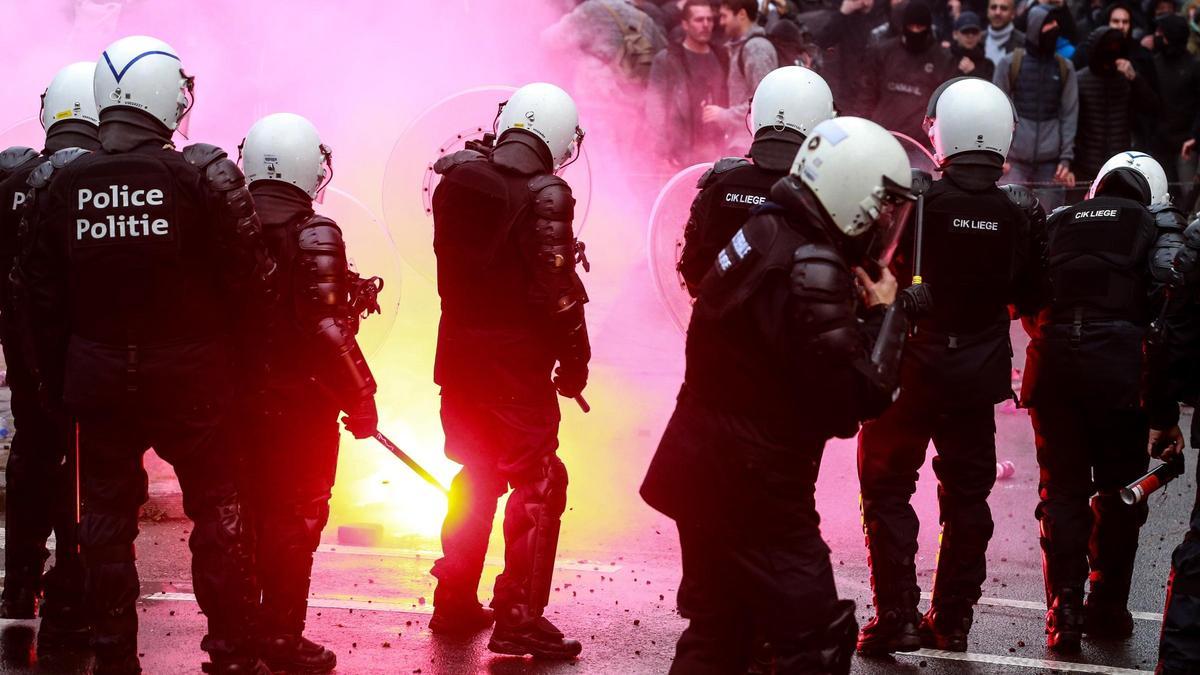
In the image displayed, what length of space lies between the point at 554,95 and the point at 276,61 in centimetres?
481

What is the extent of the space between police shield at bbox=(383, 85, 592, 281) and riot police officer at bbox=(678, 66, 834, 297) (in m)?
2.21

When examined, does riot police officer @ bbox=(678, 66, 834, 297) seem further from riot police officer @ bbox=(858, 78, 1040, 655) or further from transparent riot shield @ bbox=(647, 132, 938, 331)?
transparent riot shield @ bbox=(647, 132, 938, 331)

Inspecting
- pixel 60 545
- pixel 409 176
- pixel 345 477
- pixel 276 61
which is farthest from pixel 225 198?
pixel 276 61

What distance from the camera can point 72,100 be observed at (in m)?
6.05

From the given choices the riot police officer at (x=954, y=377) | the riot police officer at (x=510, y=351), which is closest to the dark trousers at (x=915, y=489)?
the riot police officer at (x=954, y=377)

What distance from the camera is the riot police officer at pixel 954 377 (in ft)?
19.0

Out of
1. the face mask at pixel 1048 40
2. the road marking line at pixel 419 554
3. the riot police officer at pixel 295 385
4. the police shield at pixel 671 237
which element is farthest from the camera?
the face mask at pixel 1048 40

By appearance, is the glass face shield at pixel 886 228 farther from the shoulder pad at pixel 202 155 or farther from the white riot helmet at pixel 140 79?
the white riot helmet at pixel 140 79

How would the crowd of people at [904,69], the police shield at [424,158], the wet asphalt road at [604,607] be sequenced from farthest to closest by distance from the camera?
the crowd of people at [904,69] < the police shield at [424,158] < the wet asphalt road at [604,607]

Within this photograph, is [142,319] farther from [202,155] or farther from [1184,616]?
[1184,616]

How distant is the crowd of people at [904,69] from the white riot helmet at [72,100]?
5.47m

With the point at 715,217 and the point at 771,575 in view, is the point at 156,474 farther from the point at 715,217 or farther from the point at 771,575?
the point at 771,575

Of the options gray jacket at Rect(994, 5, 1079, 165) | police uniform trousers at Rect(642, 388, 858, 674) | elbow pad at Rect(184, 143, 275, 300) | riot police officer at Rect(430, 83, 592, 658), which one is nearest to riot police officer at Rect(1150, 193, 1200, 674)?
police uniform trousers at Rect(642, 388, 858, 674)

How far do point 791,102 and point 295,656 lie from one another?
2.76 metres
